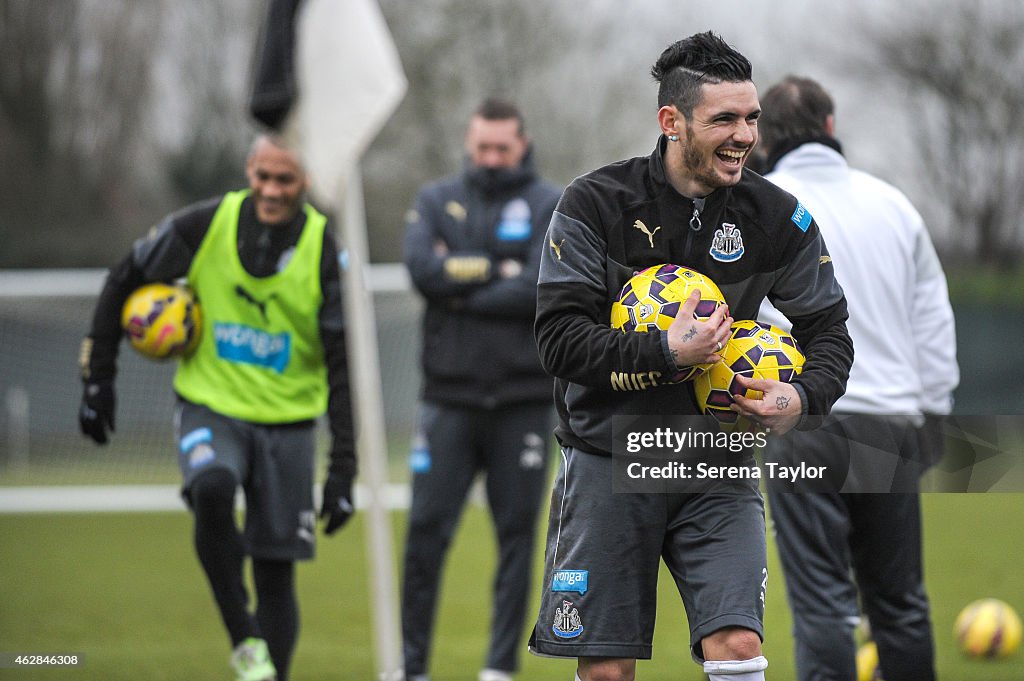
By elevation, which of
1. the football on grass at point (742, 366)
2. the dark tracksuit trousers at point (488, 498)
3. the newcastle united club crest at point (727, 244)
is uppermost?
the newcastle united club crest at point (727, 244)

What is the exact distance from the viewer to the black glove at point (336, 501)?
17.5 feet

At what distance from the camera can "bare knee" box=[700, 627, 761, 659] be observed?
11.8 ft

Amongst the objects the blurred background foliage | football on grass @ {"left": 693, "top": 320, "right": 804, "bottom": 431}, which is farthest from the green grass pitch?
the blurred background foliage

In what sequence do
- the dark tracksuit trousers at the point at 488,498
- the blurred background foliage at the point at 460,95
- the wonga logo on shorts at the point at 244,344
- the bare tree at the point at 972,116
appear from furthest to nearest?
1. the blurred background foliage at the point at 460,95
2. the bare tree at the point at 972,116
3. the dark tracksuit trousers at the point at 488,498
4. the wonga logo on shorts at the point at 244,344

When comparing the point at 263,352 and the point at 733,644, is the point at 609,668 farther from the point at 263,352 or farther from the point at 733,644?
the point at 263,352

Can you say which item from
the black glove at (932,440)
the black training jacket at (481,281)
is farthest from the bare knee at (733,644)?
the black training jacket at (481,281)

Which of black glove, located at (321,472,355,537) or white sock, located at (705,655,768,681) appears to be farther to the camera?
black glove, located at (321,472,355,537)

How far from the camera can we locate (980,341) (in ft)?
55.3

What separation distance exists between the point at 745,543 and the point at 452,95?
19.2m

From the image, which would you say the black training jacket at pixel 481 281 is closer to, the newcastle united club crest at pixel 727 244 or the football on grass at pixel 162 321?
the football on grass at pixel 162 321

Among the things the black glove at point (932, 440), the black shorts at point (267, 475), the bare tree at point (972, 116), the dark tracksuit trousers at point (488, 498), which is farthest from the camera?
the bare tree at point (972, 116)

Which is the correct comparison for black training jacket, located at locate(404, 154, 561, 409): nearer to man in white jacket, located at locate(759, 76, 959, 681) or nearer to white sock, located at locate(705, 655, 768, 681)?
man in white jacket, located at locate(759, 76, 959, 681)

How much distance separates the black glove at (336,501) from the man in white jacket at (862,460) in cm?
164

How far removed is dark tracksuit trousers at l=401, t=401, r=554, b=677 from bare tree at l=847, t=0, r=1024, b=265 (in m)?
13.6
